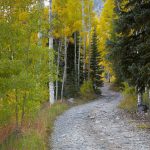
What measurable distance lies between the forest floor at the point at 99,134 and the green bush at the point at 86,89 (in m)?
14.6

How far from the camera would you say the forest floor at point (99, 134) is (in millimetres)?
11812

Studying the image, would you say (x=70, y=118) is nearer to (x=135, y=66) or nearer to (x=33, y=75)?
(x=135, y=66)

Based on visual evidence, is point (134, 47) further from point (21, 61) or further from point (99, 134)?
point (21, 61)

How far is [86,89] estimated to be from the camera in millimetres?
34906

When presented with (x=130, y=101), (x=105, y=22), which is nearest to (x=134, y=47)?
(x=130, y=101)

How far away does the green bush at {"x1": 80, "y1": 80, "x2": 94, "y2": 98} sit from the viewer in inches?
1350

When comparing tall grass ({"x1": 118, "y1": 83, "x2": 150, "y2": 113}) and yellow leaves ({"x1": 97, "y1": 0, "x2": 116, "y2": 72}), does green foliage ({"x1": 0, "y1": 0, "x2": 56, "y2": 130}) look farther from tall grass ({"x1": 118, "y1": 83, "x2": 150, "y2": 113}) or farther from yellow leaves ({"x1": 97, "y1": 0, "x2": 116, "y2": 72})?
yellow leaves ({"x1": 97, "y1": 0, "x2": 116, "y2": 72})

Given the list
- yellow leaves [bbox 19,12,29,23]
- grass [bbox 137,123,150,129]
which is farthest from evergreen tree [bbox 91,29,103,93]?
yellow leaves [bbox 19,12,29,23]

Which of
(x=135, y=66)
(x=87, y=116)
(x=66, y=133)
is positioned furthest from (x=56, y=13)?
(x=66, y=133)

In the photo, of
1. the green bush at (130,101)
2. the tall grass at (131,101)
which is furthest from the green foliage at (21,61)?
the green bush at (130,101)

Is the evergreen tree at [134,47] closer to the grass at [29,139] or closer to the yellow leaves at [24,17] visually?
the grass at [29,139]

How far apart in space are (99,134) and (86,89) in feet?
68.8

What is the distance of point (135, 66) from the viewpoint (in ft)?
53.4

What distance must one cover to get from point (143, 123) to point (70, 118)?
4253 mm
